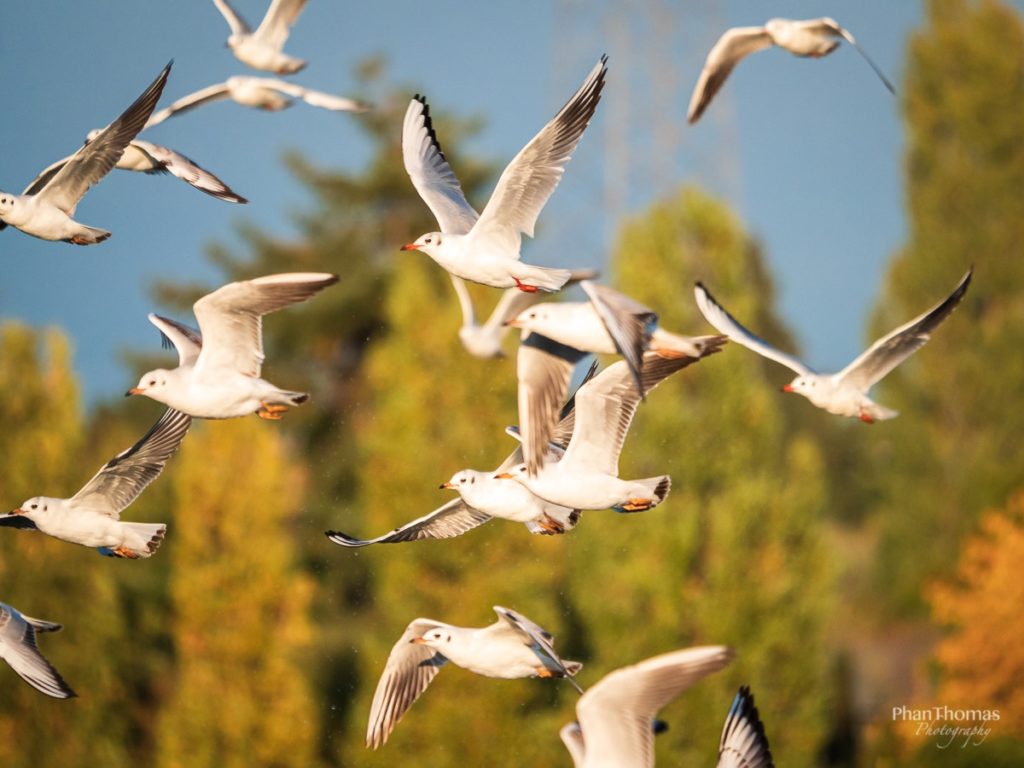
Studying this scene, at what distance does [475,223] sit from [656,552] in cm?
928

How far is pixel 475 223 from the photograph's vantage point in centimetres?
905

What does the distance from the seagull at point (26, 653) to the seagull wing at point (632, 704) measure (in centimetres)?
313

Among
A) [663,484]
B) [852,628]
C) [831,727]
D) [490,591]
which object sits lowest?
[852,628]

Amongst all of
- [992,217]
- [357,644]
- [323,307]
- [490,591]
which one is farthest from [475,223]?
[992,217]

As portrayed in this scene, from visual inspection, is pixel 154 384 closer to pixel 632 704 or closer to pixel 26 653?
pixel 26 653

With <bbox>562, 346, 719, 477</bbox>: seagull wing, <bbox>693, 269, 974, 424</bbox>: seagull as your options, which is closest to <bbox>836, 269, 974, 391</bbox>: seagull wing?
Result: <bbox>693, 269, 974, 424</bbox>: seagull

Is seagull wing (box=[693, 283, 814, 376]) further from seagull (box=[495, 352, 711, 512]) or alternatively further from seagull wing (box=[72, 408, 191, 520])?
seagull wing (box=[72, 408, 191, 520])

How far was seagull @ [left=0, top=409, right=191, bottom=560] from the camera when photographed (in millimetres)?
8969

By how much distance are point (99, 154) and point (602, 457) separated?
10.2ft

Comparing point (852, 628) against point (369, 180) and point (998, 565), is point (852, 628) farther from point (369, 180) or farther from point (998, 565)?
point (369, 180)

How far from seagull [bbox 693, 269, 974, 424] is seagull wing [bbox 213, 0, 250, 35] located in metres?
3.51

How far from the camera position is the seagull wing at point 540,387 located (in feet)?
26.7

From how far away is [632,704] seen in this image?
7.42 metres

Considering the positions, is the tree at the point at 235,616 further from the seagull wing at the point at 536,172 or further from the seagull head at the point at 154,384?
the seagull wing at the point at 536,172
